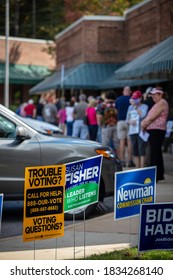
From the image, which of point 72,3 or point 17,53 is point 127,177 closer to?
point 72,3

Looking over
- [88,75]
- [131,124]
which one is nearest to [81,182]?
[131,124]

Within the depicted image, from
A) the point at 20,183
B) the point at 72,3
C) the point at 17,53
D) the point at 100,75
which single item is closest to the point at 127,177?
the point at 20,183

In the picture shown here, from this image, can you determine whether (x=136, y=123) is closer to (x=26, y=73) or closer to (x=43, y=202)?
(x=43, y=202)

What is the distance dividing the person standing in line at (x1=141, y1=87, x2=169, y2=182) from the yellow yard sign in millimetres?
6410

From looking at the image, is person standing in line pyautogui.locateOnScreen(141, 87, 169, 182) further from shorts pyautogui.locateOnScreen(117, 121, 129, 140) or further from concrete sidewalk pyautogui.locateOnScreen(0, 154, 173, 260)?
shorts pyautogui.locateOnScreen(117, 121, 129, 140)

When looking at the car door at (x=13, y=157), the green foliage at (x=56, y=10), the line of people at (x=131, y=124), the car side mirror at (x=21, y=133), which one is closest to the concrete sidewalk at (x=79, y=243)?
the car door at (x=13, y=157)

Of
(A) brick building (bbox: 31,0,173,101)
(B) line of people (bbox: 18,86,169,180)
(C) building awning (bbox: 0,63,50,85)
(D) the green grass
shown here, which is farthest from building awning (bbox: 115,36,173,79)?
(C) building awning (bbox: 0,63,50,85)

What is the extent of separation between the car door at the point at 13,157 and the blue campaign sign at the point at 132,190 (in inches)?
118

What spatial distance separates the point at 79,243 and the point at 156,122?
543cm

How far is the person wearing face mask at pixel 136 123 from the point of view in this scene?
15973 mm

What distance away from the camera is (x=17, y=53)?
57.4m

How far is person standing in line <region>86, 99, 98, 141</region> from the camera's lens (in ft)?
74.3

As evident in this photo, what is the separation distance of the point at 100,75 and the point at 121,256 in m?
29.2

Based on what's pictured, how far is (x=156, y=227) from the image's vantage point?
715cm
